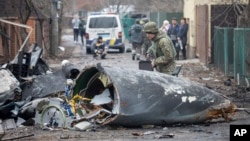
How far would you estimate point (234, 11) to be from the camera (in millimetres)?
23328

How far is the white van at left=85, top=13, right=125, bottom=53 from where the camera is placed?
34866mm

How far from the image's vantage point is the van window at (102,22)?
3512cm

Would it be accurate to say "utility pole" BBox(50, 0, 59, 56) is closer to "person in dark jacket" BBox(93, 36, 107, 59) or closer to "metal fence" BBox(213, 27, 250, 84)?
"person in dark jacket" BBox(93, 36, 107, 59)

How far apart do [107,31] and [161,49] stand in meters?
22.3

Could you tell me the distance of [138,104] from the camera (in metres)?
11.1

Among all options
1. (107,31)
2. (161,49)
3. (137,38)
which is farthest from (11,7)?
(161,49)

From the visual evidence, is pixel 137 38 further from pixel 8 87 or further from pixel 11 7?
pixel 8 87

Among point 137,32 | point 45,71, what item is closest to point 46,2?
point 137,32

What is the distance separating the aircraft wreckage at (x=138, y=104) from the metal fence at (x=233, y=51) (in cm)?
597

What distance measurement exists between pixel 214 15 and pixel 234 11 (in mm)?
1572

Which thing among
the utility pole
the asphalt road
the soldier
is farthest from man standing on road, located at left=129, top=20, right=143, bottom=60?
the asphalt road

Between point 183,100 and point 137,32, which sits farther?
point 137,32

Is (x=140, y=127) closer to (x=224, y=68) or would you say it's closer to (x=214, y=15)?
(x=224, y=68)

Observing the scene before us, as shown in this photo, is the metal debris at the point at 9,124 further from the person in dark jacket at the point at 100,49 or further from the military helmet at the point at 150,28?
the person in dark jacket at the point at 100,49
